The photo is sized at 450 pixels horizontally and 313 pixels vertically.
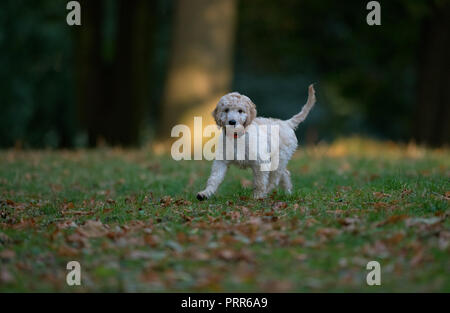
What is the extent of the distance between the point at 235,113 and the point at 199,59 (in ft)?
23.2

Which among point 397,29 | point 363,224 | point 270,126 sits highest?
point 397,29

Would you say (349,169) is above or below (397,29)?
below

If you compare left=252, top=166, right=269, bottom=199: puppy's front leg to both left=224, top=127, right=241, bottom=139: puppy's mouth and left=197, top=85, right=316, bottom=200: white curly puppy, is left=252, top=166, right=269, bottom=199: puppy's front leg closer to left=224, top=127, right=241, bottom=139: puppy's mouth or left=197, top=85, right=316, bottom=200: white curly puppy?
left=197, top=85, right=316, bottom=200: white curly puppy

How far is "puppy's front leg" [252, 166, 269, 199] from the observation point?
22.6ft

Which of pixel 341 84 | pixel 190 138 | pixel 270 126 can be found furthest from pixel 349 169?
pixel 341 84

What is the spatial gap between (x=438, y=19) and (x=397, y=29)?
1606 millimetres

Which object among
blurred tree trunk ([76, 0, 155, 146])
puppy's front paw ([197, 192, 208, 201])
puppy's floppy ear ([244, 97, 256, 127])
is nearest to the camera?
puppy's floppy ear ([244, 97, 256, 127])

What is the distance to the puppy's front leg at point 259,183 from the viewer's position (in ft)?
22.6

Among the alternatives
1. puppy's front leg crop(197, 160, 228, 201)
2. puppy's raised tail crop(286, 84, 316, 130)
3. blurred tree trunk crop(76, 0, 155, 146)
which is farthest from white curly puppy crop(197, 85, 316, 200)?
blurred tree trunk crop(76, 0, 155, 146)

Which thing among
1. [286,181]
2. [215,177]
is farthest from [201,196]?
[286,181]

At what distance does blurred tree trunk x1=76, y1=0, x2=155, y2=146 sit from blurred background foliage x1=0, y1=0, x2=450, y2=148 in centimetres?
3

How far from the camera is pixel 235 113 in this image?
6.57 m
